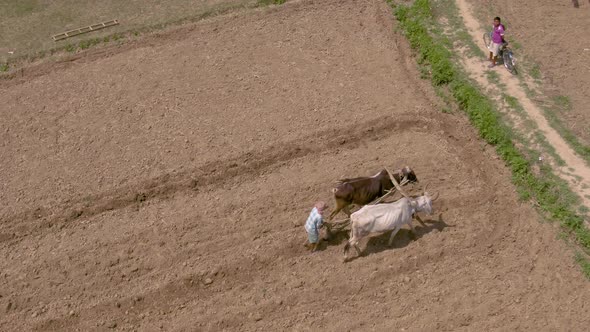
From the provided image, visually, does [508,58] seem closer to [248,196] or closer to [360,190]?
[360,190]

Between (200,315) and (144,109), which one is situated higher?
(144,109)

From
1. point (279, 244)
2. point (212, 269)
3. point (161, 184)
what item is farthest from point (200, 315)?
point (161, 184)

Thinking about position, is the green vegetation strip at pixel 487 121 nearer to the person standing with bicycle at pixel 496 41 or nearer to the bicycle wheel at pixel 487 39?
the person standing with bicycle at pixel 496 41

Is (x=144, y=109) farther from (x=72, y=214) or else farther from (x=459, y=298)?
(x=459, y=298)

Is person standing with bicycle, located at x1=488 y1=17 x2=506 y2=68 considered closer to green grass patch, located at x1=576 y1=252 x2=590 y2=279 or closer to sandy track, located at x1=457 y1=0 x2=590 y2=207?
sandy track, located at x1=457 y1=0 x2=590 y2=207

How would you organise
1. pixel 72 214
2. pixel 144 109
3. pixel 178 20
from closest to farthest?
pixel 72 214
pixel 144 109
pixel 178 20

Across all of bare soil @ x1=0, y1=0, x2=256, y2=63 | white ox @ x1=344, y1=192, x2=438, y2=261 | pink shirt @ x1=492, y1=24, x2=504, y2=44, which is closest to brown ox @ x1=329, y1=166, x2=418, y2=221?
white ox @ x1=344, y1=192, x2=438, y2=261

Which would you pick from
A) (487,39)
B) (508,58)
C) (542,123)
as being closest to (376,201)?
Answer: (542,123)
